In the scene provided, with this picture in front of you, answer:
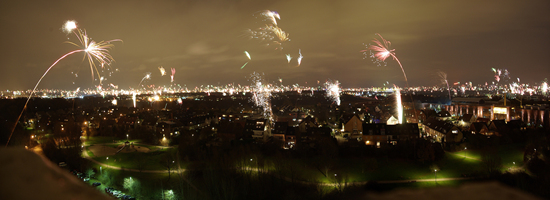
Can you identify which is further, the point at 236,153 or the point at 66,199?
the point at 236,153

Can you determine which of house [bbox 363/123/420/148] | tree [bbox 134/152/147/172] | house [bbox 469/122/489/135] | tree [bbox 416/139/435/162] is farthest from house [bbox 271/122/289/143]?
house [bbox 469/122/489/135]

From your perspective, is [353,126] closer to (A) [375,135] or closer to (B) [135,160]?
(A) [375,135]

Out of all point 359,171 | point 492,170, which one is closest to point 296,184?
point 359,171

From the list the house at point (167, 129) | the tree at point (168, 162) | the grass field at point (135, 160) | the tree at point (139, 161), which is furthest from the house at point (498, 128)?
the house at point (167, 129)

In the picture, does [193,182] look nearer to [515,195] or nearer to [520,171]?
[515,195]

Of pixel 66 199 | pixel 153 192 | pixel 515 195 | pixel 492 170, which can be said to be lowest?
pixel 153 192

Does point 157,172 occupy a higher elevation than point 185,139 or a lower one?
lower

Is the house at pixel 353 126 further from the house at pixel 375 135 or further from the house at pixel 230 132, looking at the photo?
the house at pixel 230 132

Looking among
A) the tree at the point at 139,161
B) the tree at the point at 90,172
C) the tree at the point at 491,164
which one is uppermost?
the tree at the point at 491,164

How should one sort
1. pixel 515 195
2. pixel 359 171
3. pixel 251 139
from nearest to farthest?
1. pixel 515 195
2. pixel 359 171
3. pixel 251 139
